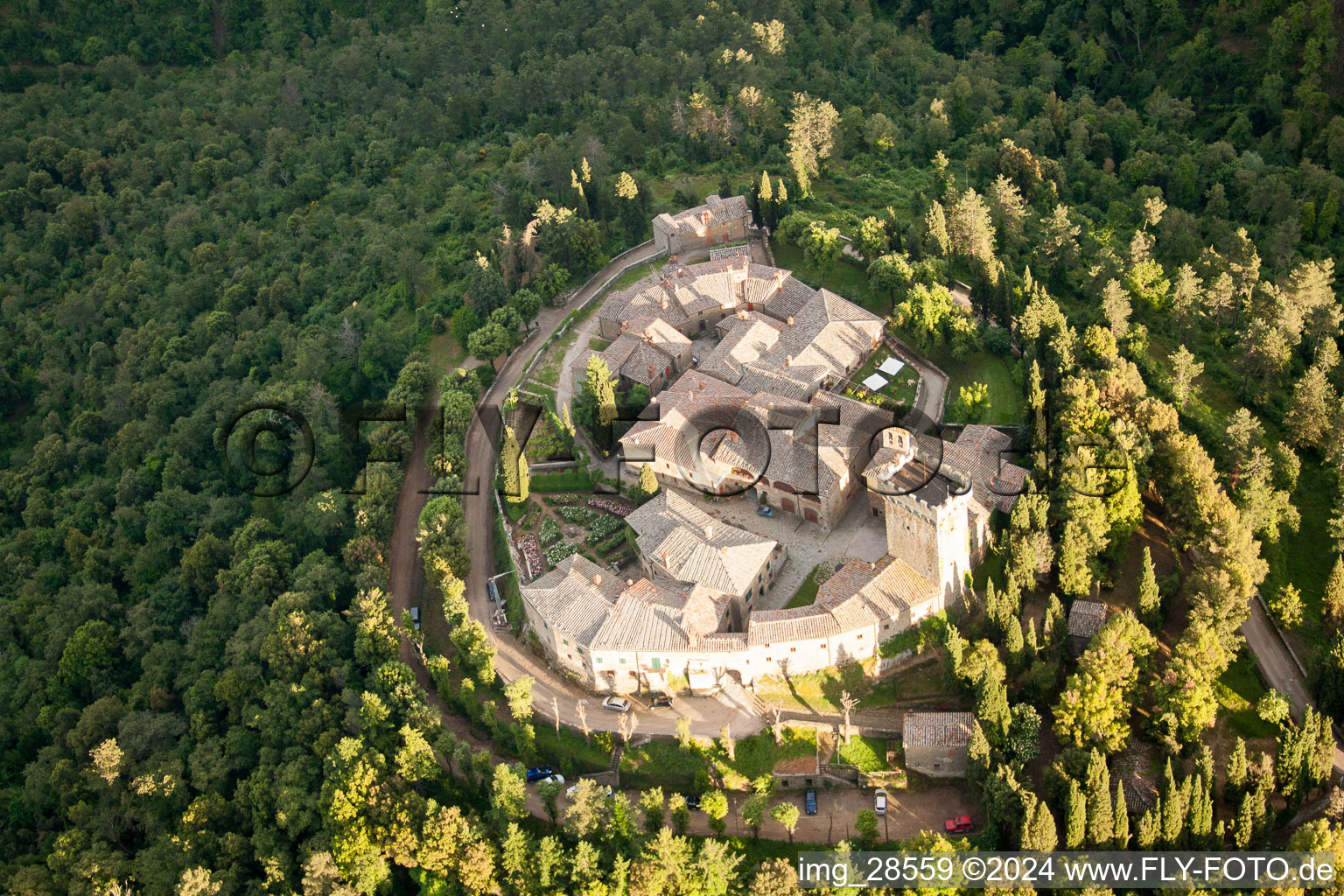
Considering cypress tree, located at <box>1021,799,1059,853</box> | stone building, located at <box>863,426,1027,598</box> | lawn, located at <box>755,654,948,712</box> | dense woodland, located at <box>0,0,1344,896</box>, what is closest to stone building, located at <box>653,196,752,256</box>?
dense woodland, located at <box>0,0,1344,896</box>

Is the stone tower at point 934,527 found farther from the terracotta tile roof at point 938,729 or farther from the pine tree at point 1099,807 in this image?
the pine tree at point 1099,807

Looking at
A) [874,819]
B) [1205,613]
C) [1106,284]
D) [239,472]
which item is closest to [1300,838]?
[1205,613]

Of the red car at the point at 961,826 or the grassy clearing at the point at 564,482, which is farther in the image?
the grassy clearing at the point at 564,482

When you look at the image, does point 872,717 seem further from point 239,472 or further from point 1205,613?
point 239,472

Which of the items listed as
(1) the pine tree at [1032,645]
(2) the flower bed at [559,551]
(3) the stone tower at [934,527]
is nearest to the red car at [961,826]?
(1) the pine tree at [1032,645]

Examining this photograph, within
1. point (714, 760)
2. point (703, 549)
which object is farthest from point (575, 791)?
point (703, 549)

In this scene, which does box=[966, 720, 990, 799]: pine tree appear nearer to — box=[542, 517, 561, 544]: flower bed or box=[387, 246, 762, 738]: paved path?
box=[387, 246, 762, 738]: paved path

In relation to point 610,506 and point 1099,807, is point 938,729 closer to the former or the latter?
point 1099,807
